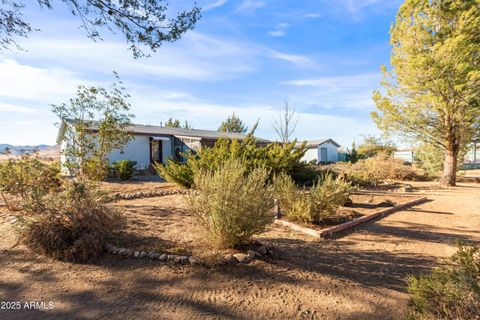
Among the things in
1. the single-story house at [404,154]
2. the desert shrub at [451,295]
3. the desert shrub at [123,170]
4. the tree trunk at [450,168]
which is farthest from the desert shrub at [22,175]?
the single-story house at [404,154]

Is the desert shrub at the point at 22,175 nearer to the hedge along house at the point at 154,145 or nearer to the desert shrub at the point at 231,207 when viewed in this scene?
the desert shrub at the point at 231,207

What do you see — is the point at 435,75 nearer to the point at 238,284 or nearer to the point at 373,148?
the point at 238,284

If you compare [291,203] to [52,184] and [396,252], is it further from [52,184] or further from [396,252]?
[52,184]

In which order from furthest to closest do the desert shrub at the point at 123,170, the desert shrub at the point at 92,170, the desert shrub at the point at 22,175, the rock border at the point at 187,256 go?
the desert shrub at the point at 123,170, the desert shrub at the point at 92,170, the desert shrub at the point at 22,175, the rock border at the point at 187,256

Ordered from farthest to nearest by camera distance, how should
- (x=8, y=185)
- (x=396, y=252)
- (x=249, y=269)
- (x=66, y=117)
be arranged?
1. (x=66, y=117)
2. (x=8, y=185)
3. (x=396, y=252)
4. (x=249, y=269)

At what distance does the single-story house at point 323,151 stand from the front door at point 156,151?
15.6m

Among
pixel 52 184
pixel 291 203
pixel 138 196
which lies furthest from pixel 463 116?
pixel 52 184

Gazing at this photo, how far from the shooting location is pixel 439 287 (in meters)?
1.78

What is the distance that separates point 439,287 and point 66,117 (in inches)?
333

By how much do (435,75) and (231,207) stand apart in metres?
9.20

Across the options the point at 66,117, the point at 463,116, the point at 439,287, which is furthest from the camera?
the point at 463,116

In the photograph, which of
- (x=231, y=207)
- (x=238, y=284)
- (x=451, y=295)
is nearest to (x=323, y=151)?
(x=231, y=207)

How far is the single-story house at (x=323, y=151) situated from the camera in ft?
95.4

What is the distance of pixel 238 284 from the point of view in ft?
9.16
